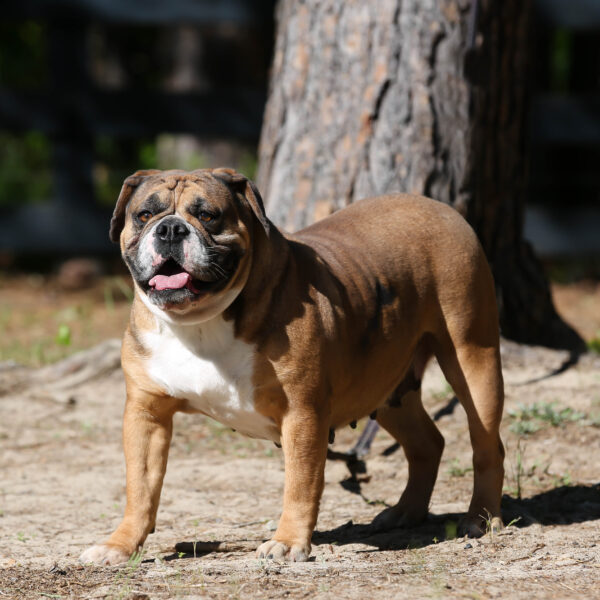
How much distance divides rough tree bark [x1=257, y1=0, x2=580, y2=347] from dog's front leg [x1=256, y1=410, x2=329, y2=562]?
6.56 feet

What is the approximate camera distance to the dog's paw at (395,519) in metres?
4.14

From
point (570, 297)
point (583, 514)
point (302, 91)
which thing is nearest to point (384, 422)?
point (583, 514)

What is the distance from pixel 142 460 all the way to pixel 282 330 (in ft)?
2.27

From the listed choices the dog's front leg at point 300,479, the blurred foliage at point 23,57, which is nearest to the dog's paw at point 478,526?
the dog's front leg at point 300,479

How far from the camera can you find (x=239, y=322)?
351 centimetres

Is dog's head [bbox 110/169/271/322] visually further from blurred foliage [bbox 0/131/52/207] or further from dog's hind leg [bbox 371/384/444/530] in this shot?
blurred foliage [bbox 0/131/52/207]

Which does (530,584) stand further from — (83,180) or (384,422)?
(83,180)

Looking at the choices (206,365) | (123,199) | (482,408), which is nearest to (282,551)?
(206,365)

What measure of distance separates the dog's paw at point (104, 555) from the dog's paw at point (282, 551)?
1.51ft

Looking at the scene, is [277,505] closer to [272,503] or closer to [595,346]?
[272,503]

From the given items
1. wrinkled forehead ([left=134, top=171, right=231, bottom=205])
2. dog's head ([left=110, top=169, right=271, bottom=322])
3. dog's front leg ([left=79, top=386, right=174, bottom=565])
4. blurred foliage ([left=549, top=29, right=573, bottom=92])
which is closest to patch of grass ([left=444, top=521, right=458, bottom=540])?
dog's front leg ([left=79, top=386, right=174, bottom=565])

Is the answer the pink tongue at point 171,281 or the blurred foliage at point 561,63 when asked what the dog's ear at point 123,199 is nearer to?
the pink tongue at point 171,281

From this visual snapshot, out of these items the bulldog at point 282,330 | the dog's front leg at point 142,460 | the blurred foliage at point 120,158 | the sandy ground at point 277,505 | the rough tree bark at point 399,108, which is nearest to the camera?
the sandy ground at point 277,505

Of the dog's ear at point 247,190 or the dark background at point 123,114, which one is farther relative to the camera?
the dark background at point 123,114
